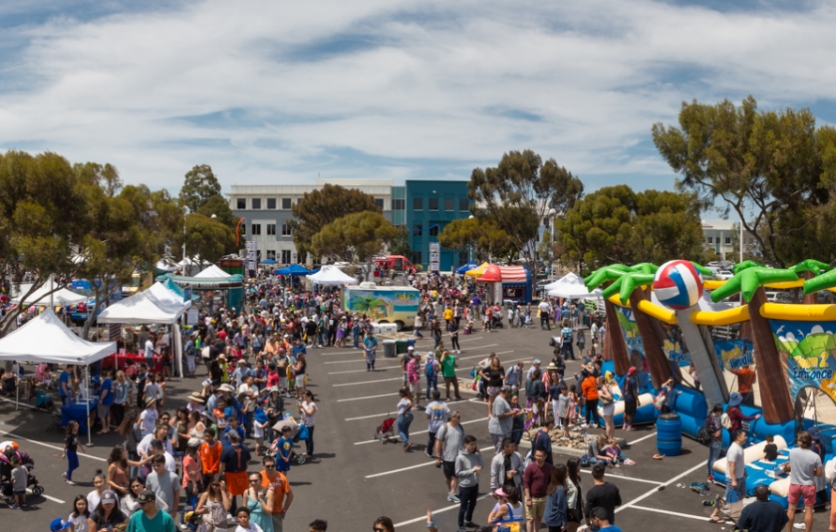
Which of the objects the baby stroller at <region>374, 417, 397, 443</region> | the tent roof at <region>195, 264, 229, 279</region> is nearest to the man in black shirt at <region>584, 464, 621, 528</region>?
the baby stroller at <region>374, 417, 397, 443</region>

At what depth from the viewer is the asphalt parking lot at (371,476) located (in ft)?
34.0

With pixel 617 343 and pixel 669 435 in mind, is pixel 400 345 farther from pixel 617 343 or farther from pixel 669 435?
pixel 669 435

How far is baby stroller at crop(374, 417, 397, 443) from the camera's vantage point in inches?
574

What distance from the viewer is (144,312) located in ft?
66.9

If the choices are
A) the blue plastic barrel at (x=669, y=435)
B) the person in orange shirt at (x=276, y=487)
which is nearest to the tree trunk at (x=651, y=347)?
the blue plastic barrel at (x=669, y=435)

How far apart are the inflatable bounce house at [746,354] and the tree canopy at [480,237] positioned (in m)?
44.9

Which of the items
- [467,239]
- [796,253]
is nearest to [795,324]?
[796,253]

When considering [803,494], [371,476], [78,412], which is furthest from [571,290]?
[803,494]

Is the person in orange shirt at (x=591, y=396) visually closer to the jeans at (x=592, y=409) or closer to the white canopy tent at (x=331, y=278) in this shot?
the jeans at (x=592, y=409)

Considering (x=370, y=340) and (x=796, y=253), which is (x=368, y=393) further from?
(x=796, y=253)

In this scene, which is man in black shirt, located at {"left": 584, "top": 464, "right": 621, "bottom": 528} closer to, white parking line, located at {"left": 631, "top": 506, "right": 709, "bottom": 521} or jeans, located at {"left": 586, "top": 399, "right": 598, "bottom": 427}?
white parking line, located at {"left": 631, "top": 506, "right": 709, "bottom": 521}

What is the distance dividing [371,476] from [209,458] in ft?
9.84

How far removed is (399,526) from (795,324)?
266 inches

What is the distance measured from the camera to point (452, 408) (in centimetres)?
1789
